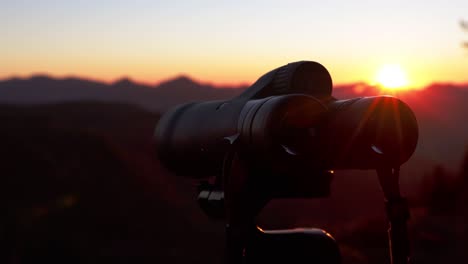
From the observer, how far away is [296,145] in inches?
107

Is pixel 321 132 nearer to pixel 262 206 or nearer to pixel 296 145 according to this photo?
pixel 296 145

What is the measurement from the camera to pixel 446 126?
192 metres

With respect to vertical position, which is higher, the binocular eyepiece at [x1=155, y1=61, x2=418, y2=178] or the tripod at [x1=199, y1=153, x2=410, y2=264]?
the binocular eyepiece at [x1=155, y1=61, x2=418, y2=178]

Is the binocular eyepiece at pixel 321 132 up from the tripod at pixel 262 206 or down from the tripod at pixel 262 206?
up

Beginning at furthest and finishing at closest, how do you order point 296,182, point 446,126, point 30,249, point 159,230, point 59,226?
1. point 446,126
2. point 159,230
3. point 59,226
4. point 30,249
5. point 296,182

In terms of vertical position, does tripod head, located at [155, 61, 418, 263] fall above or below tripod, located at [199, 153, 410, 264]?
above

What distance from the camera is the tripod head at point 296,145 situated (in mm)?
2707

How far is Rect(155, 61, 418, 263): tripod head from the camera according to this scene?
2707mm

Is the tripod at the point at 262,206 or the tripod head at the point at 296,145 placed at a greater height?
the tripod head at the point at 296,145

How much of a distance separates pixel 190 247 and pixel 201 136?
3019 cm

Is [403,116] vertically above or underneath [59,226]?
above

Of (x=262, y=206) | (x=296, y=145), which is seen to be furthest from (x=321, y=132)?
(x=262, y=206)

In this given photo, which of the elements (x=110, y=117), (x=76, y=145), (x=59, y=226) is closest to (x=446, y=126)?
(x=110, y=117)

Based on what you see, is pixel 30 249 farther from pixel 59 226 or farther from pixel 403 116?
pixel 403 116
